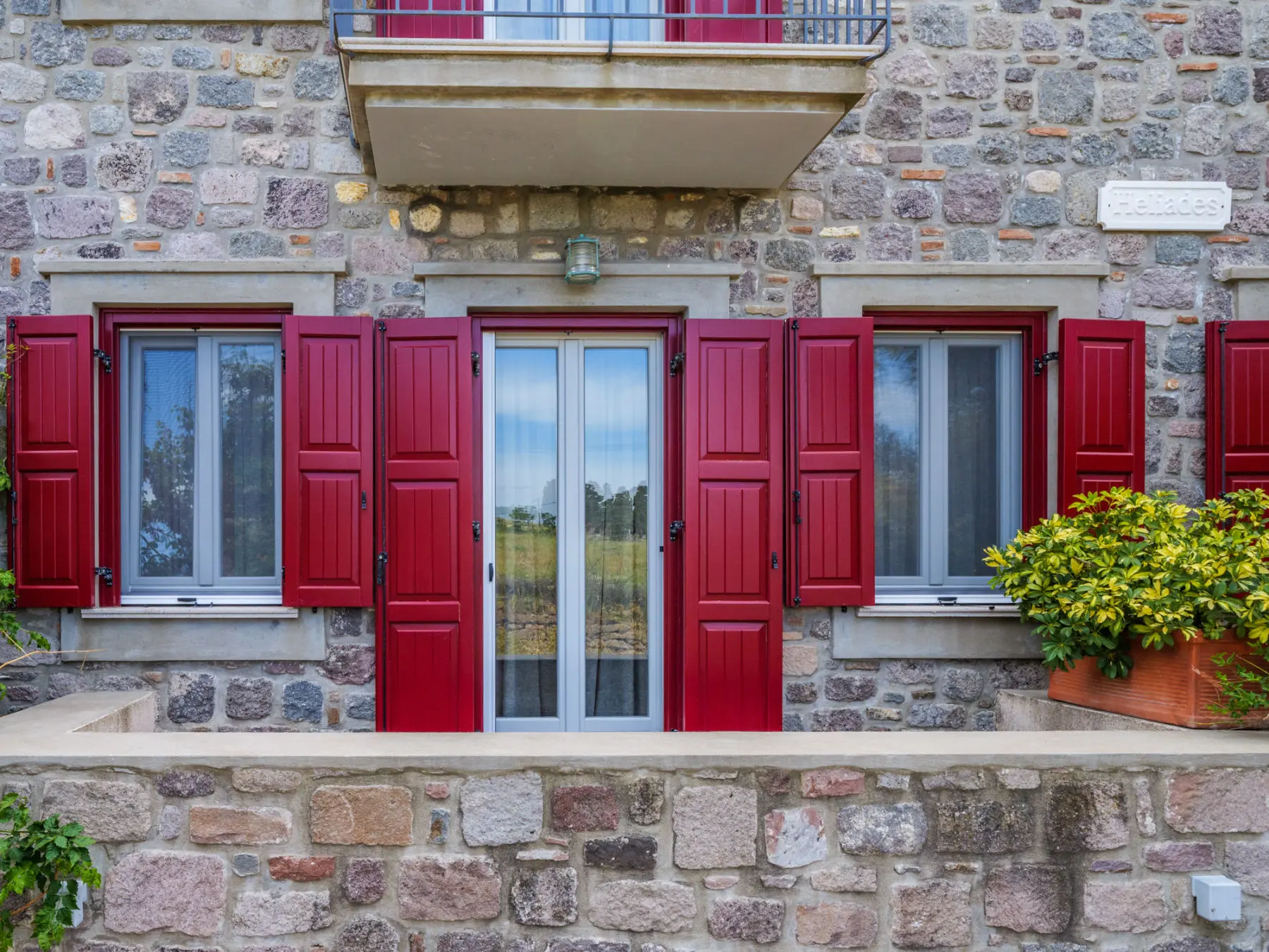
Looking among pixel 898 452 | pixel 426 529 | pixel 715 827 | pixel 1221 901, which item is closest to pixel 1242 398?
pixel 898 452

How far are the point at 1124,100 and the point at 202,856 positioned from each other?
501 cm

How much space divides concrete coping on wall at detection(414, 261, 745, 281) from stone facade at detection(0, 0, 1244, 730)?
0.07 meters

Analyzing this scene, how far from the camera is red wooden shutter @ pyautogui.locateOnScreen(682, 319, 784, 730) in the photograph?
4543 mm

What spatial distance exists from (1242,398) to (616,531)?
308cm

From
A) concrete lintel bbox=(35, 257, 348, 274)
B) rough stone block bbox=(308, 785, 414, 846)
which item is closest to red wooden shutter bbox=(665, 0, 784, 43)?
concrete lintel bbox=(35, 257, 348, 274)

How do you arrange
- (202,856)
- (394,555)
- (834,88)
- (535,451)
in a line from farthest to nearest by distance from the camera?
(535,451) < (394,555) < (834,88) < (202,856)

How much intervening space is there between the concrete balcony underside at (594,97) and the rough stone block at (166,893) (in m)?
2.79

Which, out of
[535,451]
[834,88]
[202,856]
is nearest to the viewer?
[202,856]

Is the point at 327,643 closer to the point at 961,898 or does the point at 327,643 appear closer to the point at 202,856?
the point at 202,856

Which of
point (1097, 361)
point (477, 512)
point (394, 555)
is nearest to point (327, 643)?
point (394, 555)

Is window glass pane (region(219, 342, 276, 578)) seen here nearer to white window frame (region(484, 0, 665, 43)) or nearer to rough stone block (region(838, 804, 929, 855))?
white window frame (region(484, 0, 665, 43))

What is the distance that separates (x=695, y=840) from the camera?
2.69 meters

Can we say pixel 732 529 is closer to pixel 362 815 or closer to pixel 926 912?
pixel 926 912

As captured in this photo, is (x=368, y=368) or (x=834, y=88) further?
(x=368, y=368)
